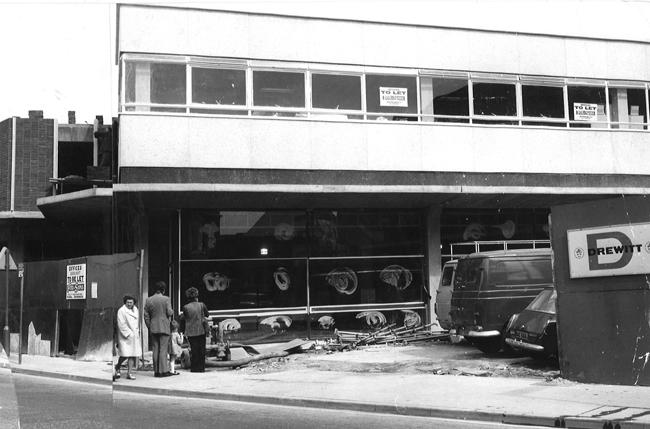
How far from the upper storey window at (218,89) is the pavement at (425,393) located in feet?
22.1

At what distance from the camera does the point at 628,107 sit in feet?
67.7

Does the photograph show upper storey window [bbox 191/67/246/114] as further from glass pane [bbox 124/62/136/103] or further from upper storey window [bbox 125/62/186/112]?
glass pane [bbox 124/62/136/103]

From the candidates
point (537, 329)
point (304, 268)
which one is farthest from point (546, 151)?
point (537, 329)

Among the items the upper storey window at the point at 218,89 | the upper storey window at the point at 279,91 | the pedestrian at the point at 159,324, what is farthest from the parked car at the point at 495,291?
the upper storey window at the point at 218,89

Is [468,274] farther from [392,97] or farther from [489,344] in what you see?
[392,97]

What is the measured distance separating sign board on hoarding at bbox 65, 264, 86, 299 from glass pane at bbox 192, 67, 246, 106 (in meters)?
14.2

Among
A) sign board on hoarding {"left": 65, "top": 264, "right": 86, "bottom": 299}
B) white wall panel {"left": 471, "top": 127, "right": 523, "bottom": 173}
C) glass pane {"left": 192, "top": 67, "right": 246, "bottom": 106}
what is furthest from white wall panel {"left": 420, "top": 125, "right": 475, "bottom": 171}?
sign board on hoarding {"left": 65, "top": 264, "right": 86, "bottom": 299}

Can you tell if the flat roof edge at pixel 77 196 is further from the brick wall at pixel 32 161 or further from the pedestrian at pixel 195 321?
the pedestrian at pixel 195 321

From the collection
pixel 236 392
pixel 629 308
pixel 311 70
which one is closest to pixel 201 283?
pixel 311 70

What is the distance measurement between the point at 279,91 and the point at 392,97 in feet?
9.88

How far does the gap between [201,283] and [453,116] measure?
8023 mm

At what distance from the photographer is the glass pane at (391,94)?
61.7 feet

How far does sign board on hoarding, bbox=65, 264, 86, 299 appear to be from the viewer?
3.69 meters

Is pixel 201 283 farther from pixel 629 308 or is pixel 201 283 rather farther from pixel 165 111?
pixel 629 308
